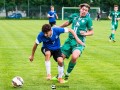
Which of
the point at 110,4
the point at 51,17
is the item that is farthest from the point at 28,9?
the point at 51,17

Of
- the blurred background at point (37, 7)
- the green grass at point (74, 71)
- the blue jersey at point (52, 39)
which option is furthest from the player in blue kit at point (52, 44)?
the blurred background at point (37, 7)

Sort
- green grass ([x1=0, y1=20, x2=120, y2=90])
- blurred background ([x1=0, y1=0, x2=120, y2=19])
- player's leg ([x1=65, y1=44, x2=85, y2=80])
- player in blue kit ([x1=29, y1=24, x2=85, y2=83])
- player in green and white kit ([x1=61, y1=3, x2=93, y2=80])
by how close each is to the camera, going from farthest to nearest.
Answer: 1. blurred background ([x1=0, y1=0, x2=120, y2=19])
2. player in green and white kit ([x1=61, y1=3, x2=93, y2=80])
3. player's leg ([x1=65, y1=44, x2=85, y2=80])
4. player in blue kit ([x1=29, y1=24, x2=85, y2=83])
5. green grass ([x1=0, y1=20, x2=120, y2=90])

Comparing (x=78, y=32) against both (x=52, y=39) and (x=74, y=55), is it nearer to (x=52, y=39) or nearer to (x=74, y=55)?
(x=74, y=55)

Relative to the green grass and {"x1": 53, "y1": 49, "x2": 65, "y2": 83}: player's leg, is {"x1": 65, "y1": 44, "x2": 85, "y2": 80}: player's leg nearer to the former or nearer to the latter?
{"x1": 53, "y1": 49, "x2": 65, "y2": 83}: player's leg

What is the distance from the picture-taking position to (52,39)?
10.4 m

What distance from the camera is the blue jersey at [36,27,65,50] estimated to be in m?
10.4

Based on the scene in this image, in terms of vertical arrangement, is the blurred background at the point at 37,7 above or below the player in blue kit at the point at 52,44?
below

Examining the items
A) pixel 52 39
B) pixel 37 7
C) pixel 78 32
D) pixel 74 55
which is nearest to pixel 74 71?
pixel 78 32

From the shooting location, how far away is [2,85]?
10109mm

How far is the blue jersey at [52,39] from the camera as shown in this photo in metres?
10.4

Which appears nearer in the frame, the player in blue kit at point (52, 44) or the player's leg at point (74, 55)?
the player in blue kit at point (52, 44)

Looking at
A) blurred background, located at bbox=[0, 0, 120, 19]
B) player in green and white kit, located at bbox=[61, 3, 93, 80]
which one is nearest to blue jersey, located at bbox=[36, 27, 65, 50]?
player in green and white kit, located at bbox=[61, 3, 93, 80]

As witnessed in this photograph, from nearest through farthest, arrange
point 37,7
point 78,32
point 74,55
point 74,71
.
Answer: point 74,55, point 78,32, point 74,71, point 37,7

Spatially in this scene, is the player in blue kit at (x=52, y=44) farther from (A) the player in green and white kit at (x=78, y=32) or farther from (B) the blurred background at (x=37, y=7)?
(B) the blurred background at (x=37, y=7)
